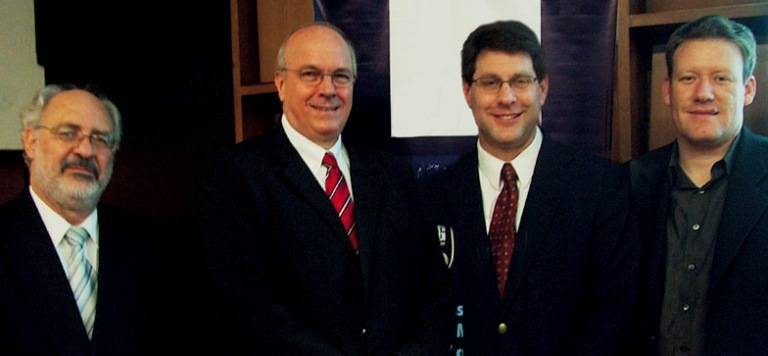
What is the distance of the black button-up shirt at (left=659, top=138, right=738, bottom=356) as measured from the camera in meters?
1.88

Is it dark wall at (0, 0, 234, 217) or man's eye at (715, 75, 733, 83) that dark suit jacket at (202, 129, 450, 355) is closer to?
man's eye at (715, 75, 733, 83)

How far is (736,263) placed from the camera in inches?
71.7

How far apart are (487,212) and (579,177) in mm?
260

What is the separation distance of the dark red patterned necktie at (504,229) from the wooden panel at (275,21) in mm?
1083

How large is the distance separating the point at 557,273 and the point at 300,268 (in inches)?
25.8

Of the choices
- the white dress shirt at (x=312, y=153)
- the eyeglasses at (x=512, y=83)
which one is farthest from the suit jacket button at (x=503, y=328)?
the eyeglasses at (x=512, y=83)

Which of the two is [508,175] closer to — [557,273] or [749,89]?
[557,273]

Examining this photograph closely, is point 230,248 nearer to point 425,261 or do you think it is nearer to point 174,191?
point 425,261

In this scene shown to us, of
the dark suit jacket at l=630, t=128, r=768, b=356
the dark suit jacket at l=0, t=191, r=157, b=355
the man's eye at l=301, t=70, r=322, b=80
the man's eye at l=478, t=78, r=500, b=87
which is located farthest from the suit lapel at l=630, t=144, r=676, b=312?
the dark suit jacket at l=0, t=191, r=157, b=355

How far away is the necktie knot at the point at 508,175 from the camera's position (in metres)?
1.98

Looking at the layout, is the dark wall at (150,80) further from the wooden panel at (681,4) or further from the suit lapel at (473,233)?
the wooden panel at (681,4)

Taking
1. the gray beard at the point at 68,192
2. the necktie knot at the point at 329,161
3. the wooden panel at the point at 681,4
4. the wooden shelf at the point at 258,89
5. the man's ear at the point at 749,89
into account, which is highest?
the wooden panel at the point at 681,4

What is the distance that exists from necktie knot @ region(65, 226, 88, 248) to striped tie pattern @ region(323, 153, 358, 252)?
2.13 feet

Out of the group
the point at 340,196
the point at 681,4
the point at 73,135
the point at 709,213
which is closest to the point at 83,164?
the point at 73,135
